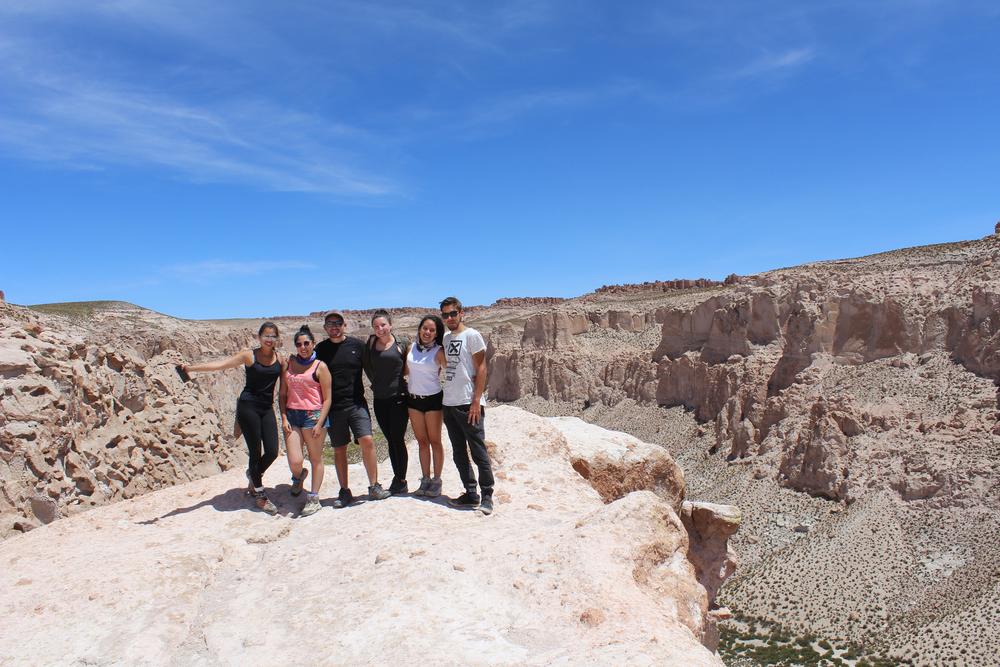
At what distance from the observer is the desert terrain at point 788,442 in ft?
26.8

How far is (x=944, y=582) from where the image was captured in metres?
23.1

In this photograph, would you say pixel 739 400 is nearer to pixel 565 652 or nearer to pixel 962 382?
pixel 962 382

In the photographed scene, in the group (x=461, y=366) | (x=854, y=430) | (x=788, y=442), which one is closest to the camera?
(x=461, y=366)

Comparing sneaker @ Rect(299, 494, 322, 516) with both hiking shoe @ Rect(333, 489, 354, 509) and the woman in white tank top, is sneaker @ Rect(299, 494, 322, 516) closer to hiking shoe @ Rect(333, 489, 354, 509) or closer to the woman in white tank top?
hiking shoe @ Rect(333, 489, 354, 509)

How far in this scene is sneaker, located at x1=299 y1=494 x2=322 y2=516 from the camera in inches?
292

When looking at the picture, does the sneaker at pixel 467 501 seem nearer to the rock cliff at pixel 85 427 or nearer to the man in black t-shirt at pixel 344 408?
the man in black t-shirt at pixel 344 408

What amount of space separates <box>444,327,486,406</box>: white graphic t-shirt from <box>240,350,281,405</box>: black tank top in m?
1.83

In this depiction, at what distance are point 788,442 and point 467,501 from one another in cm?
2932

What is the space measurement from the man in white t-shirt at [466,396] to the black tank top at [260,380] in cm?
179

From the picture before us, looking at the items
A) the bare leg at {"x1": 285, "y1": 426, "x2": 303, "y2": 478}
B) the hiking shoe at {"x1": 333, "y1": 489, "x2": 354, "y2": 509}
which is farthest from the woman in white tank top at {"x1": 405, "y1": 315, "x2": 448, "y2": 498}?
the bare leg at {"x1": 285, "y1": 426, "x2": 303, "y2": 478}

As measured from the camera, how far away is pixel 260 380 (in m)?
7.64

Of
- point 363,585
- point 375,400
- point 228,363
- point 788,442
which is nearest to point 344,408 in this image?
point 375,400

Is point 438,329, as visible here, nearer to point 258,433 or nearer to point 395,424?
point 395,424

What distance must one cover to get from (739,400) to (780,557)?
14709 millimetres
